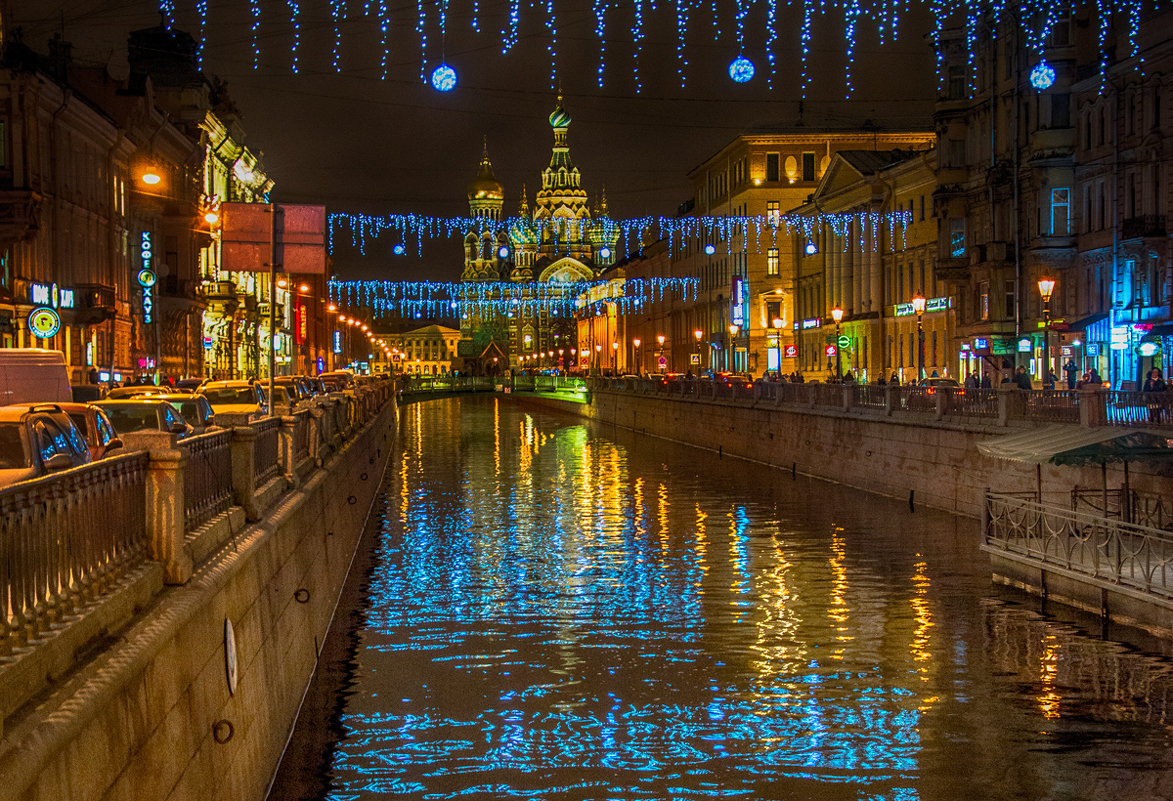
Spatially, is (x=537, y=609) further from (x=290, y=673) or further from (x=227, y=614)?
(x=227, y=614)

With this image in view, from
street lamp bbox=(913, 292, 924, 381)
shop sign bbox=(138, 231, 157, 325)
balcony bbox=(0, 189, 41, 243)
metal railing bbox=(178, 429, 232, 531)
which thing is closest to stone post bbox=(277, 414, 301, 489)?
metal railing bbox=(178, 429, 232, 531)

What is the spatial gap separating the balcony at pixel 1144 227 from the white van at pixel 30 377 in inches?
1251

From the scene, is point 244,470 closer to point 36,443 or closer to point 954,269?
point 36,443

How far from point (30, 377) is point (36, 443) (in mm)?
8501

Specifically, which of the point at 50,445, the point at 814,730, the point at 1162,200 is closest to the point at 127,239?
the point at 1162,200

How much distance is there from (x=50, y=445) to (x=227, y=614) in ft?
16.4

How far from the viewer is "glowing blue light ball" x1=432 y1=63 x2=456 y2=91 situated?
2516cm

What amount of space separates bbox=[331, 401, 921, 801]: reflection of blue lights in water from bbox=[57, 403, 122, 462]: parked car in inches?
151

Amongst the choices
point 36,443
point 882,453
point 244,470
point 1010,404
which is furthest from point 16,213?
point 244,470

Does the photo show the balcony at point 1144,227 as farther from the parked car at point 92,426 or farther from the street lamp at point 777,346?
the street lamp at point 777,346

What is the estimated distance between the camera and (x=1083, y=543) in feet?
62.2

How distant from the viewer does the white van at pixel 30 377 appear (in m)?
21.0

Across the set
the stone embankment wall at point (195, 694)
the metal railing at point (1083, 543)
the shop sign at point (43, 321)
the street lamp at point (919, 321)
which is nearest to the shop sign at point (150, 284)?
the shop sign at point (43, 321)

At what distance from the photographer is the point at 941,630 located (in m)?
18.6
